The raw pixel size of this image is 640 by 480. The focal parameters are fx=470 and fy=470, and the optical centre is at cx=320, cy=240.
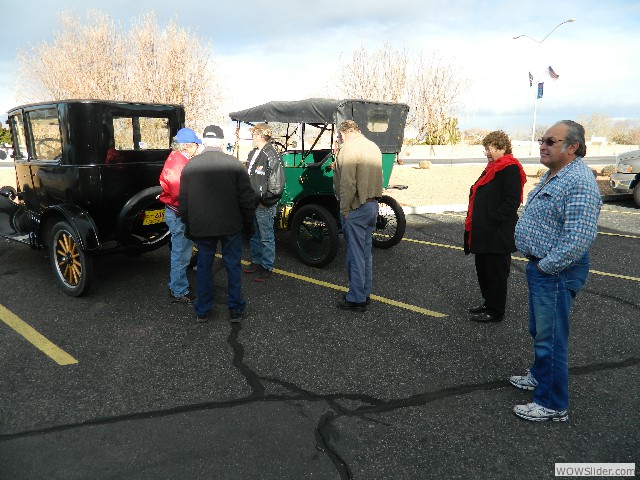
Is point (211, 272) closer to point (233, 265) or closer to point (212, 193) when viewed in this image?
point (233, 265)

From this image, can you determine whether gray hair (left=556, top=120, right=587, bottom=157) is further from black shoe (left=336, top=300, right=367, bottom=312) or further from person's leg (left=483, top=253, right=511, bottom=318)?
black shoe (left=336, top=300, right=367, bottom=312)

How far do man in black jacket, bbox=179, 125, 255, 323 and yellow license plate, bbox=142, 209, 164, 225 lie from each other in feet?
4.30

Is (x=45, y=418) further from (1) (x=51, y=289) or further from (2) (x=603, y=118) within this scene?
(2) (x=603, y=118)

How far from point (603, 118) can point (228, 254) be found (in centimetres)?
8922

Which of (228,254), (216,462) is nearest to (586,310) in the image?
(228,254)

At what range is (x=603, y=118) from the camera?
77.2 m

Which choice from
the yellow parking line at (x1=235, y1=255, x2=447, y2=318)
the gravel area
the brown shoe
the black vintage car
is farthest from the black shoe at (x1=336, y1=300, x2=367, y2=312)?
the gravel area

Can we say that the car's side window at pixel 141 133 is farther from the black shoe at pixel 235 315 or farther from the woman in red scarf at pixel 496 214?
the woman in red scarf at pixel 496 214

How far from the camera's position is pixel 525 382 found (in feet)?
10.8

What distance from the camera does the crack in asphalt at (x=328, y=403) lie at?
2.75 metres

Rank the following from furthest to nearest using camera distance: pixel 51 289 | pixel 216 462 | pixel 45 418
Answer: pixel 51 289
pixel 45 418
pixel 216 462

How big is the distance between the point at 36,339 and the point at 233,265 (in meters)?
1.78

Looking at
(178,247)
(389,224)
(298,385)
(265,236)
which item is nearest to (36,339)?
(178,247)

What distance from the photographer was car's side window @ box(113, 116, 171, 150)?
5242 mm
